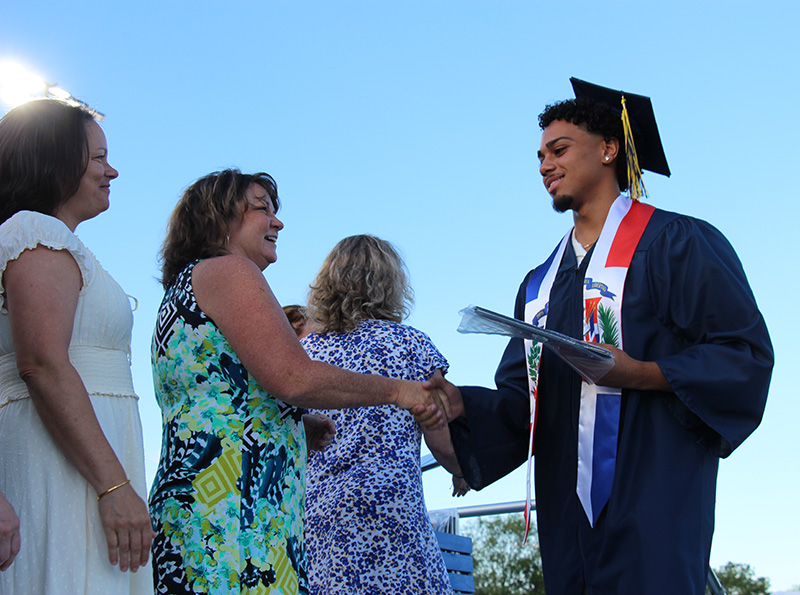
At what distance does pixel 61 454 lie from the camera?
2004mm

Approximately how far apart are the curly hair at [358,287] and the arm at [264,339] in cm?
107

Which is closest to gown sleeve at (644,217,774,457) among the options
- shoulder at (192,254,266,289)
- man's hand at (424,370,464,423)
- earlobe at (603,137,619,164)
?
earlobe at (603,137,619,164)

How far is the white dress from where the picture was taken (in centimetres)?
193

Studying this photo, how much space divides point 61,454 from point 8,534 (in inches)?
10.0

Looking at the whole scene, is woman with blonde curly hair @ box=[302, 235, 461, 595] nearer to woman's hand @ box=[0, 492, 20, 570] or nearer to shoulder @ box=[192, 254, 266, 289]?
shoulder @ box=[192, 254, 266, 289]

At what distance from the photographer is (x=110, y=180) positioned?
244 cm

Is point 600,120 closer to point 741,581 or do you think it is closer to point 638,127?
point 638,127

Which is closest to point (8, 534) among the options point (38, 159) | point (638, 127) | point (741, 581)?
point (38, 159)

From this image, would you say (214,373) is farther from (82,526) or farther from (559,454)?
(559,454)

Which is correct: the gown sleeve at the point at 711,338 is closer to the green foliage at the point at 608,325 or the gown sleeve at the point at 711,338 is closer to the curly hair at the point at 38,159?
the green foliage at the point at 608,325

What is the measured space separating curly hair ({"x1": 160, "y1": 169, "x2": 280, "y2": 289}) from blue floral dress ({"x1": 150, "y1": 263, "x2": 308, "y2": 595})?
0.19m

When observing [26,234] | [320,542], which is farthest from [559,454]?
[26,234]

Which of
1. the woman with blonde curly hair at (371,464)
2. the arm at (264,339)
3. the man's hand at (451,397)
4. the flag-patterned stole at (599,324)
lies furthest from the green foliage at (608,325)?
the arm at (264,339)

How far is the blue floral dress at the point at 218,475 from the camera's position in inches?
83.0
